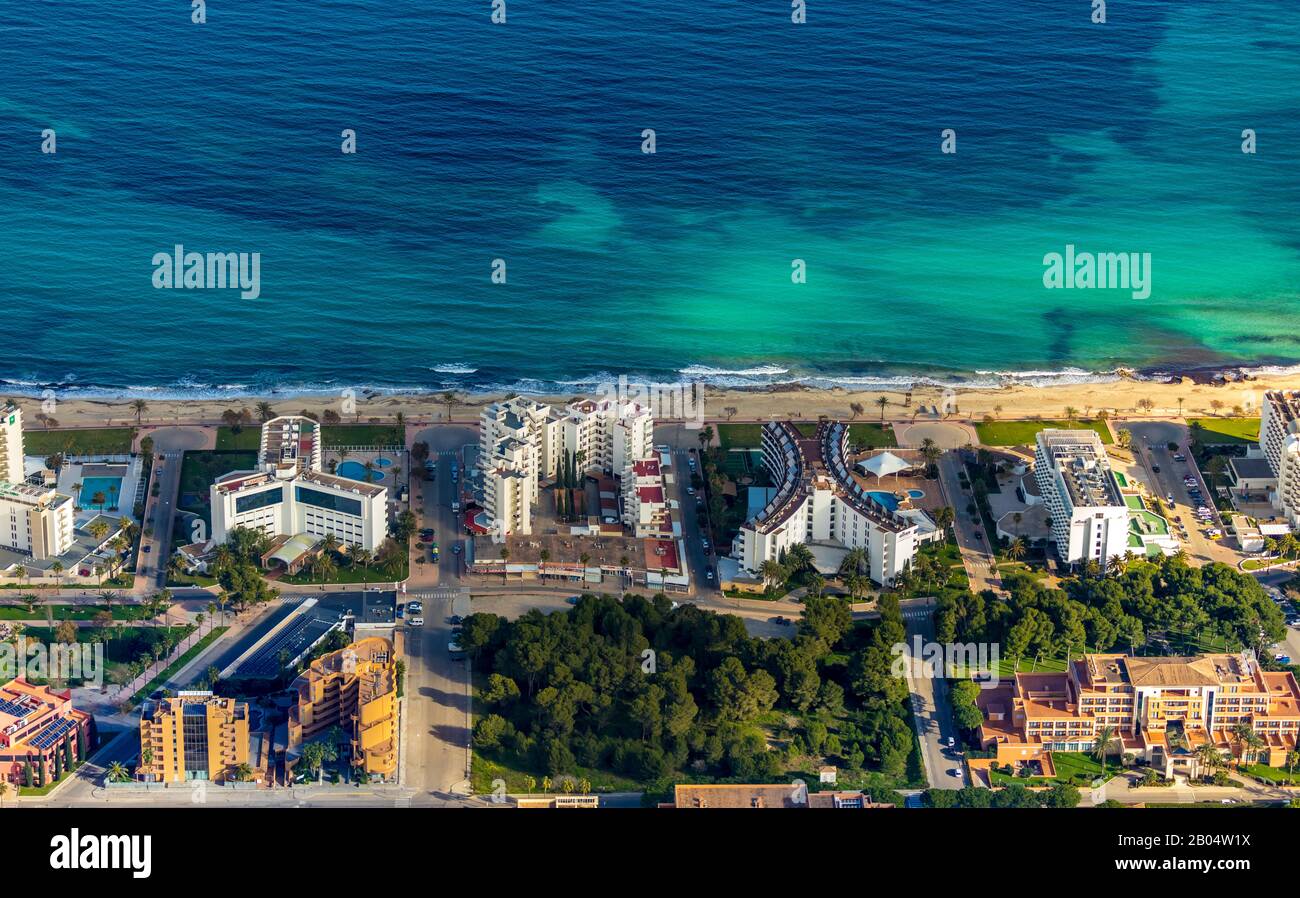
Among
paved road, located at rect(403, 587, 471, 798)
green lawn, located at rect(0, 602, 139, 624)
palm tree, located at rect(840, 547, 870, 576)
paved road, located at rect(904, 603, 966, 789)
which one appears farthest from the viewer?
palm tree, located at rect(840, 547, 870, 576)

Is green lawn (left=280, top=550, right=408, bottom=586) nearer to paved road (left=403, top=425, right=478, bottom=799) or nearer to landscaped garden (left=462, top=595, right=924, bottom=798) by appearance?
paved road (left=403, top=425, right=478, bottom=799)

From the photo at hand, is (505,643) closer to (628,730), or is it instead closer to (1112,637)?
(628,730)

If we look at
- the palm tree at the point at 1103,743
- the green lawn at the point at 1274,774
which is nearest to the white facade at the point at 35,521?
the palm tree at the point at 1103,743

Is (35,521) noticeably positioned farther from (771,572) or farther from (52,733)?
(771,572)

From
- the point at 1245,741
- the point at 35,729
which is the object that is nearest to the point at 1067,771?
the point at 1245,741

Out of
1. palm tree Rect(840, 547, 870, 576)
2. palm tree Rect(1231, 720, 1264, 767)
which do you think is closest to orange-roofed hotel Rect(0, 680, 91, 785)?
palm tree Rect(840, 547, 870, 576)

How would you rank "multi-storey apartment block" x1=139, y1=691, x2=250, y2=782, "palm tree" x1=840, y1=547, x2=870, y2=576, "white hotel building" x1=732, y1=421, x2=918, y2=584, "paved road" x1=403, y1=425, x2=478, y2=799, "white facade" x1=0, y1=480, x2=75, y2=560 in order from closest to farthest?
"multi-storey apartment block" x1=139, y1=691, x2=250, y2=782 < "paved road" x1=403, y1=425, x2=478, y2=799 < "white hotel building" x1=732, y1=421, x2=918, y2=584 < "white facade" x1=0, y1=480, x2=75, y2=560 < "palm tree" x1=840, y1=547, x2=870, y2=576

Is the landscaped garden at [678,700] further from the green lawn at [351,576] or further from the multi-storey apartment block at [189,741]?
the multi-storey apartment block at [189,741]
